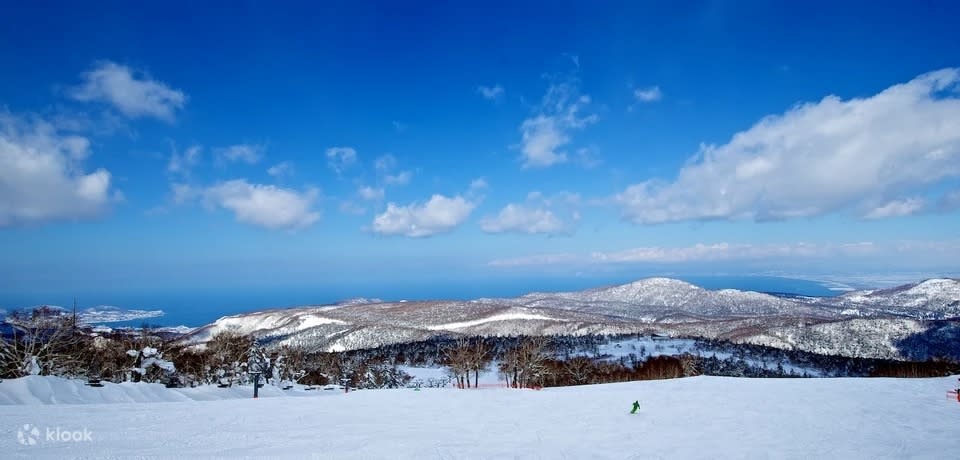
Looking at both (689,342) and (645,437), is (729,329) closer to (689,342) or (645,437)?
(689,342)

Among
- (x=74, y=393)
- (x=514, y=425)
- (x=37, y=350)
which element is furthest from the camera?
(x=37, y=350)

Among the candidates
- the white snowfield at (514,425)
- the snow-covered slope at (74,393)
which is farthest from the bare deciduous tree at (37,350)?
the white snowfield at (514,425)

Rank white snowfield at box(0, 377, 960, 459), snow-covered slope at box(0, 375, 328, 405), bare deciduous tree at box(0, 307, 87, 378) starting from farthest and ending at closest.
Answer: bare deciduous tree at box(0, 307, 87, 378) < snow-covered slope at box(0, 375, 328, 405) < white snowfield at box(0, 377, 960, 459)

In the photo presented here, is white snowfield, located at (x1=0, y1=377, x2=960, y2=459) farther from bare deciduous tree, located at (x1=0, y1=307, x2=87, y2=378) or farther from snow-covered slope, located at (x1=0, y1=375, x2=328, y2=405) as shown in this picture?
bare deciduous tree, located at (x1=0, y1=307, x2=87, y2=378)

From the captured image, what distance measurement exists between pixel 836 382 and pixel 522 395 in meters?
15.2

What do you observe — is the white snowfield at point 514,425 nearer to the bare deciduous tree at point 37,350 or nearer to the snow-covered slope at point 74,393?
the snow-covered slope at point 74,393

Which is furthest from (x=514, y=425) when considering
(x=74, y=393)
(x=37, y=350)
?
(x=37, y=350)

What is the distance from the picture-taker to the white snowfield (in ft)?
34.0

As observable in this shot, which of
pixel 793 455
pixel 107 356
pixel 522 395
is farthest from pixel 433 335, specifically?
pixel 793 455

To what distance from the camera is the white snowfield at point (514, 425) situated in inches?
408

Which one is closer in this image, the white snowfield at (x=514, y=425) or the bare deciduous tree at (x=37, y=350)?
the white snowfield at (x=514, y=425)

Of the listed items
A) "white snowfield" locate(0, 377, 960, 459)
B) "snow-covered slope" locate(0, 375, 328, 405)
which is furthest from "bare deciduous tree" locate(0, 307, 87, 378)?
"white snowfield" locate(0, 377, 960, 459)

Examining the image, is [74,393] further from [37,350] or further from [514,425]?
[514,425]

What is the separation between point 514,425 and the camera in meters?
13.4
